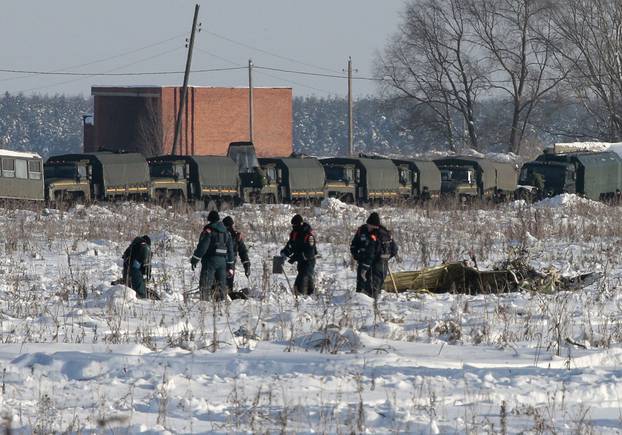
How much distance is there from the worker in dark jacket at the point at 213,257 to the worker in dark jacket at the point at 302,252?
1183mm

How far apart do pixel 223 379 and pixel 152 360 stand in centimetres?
83

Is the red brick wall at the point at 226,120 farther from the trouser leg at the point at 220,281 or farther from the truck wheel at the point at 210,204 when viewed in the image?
the trouser leg at the point at 220,281

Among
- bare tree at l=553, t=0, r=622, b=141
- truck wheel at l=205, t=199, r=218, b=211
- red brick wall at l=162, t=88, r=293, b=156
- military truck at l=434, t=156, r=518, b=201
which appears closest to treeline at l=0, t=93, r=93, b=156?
red brick wall at l=162, t=88, r=293, b=156

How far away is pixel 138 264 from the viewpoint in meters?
16.7

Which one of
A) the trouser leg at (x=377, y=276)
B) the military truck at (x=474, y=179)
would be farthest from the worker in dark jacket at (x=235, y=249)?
the military truck at (x=474, y=179)

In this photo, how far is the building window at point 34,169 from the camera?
37812 mm

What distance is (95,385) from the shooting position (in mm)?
10023

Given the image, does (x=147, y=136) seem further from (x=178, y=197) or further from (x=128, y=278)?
(x=128, y=278)

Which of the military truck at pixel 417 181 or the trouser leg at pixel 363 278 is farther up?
the military truck at pixel 417 181

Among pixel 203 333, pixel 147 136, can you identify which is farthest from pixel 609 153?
pixel 203 333

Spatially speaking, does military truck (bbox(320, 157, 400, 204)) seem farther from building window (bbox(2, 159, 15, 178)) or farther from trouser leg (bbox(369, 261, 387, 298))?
trouser leg (bbox(369, 261, 387, 298))

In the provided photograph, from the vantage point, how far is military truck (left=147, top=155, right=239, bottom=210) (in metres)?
40.6

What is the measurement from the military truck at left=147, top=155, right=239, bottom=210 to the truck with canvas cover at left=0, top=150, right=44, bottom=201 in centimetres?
394

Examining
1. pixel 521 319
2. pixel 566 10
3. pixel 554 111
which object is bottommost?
pixel 521 319
